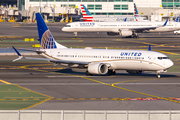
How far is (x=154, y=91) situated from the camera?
42.8m

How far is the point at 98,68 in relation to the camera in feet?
170

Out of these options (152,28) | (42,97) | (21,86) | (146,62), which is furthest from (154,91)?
(152,28)

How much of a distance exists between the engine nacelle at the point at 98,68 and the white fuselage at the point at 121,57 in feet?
4.42

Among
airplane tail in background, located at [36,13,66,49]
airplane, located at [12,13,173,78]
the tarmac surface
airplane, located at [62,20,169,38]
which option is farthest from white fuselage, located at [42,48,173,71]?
airplane, located at [62,20,169,38]

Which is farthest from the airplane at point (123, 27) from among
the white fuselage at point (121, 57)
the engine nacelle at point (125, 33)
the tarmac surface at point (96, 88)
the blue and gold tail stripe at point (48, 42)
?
the white fuselage at point (121, 57)

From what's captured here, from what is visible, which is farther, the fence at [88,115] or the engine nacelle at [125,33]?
the engine nacelle at [125,33]

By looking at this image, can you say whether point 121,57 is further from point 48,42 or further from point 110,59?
point 48,42

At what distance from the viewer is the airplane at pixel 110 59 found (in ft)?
167

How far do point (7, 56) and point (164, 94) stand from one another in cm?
4743

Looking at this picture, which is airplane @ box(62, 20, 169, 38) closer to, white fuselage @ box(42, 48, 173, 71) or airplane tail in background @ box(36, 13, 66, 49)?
airplane tail in background @ box(36, 13, 66, 49)

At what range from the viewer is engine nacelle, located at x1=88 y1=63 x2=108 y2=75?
5172cm

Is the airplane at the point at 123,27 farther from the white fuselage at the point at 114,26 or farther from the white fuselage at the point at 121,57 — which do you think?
the white fuselage at the point at 121,57

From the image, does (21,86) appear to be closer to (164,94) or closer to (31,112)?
(164,94)

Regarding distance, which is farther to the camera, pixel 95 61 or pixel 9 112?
pixel 95 61
